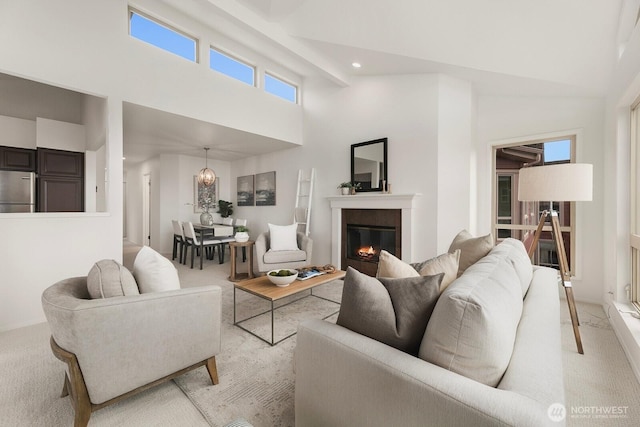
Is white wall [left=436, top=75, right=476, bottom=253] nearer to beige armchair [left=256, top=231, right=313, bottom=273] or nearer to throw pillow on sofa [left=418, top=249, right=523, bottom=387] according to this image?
beige armchair [left=256, top=231, right=313, bottom=273]

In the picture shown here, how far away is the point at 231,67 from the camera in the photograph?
4375 mm

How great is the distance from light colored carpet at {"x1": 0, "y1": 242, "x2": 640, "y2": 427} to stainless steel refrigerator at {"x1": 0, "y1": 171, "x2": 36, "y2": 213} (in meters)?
2.78

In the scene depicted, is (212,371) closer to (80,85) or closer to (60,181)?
(80,85)

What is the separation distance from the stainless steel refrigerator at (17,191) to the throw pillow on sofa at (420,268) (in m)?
5.66

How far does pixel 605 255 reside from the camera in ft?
10.2

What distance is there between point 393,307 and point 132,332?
1.35m

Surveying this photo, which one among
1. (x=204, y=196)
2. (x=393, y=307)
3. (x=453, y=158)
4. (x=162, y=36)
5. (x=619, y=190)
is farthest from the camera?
(x=204, y=196)

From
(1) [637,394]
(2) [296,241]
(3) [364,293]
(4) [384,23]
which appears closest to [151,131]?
(2) [296,241]

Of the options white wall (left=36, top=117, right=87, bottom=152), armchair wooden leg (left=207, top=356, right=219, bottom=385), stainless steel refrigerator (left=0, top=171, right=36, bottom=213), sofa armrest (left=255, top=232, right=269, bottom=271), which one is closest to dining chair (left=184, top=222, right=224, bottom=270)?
sofa armrest (left=255, top=232, right=269, bottom=271)

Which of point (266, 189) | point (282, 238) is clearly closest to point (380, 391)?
point (282, 238)

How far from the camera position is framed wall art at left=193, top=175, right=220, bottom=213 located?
273 inches

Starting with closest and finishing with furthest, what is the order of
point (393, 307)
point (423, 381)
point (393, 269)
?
1. point (423, 381)
2. point (393, 307)
3. point (393, 269)

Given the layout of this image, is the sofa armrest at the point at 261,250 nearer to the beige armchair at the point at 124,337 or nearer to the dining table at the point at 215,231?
the dining table at the point at 215,231

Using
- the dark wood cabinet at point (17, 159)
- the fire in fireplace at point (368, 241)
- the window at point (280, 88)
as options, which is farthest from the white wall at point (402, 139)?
the dark wood cabinet at point (17, 159)
